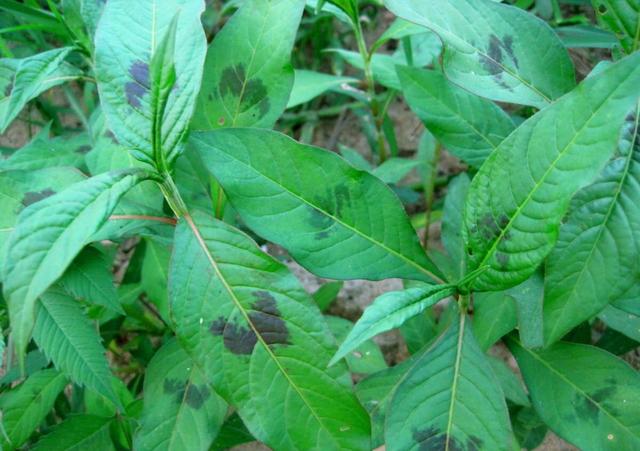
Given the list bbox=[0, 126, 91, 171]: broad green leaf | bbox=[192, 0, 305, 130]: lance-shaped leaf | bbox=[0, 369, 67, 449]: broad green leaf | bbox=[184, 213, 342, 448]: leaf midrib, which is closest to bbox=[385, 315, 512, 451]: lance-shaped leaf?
bbox=[184, 213, 342, 448]: leaf midrib

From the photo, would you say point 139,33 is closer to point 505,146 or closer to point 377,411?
point 505,146

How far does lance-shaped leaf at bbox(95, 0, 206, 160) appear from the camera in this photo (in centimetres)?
108

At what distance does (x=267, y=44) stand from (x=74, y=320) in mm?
613

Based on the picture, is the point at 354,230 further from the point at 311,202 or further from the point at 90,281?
the point at 90,281

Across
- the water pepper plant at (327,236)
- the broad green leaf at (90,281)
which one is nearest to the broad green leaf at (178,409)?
the water pepper plant at (327,236)

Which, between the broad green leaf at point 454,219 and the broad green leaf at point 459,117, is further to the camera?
the broad green leaf at point 454,219

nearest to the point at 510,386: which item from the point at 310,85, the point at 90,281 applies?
the point at 90,281

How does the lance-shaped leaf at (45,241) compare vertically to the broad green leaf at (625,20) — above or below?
below

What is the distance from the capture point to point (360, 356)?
1566 mm

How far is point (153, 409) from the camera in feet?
4.09

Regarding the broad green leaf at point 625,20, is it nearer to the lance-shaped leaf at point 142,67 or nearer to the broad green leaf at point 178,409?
the lance-shaped leaf at point 142,67

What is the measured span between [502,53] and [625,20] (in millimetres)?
195

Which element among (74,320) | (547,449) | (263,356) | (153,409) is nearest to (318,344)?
(263,356)

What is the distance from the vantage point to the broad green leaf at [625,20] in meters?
1.10
